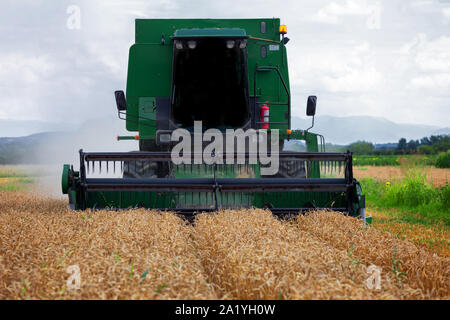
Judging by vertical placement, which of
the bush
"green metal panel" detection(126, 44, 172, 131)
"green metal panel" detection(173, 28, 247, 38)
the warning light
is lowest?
the bush

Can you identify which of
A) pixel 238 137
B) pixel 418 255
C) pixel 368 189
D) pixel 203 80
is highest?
pixel 203 80

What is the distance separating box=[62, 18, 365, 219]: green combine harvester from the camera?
5.98m

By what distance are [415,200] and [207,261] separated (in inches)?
349

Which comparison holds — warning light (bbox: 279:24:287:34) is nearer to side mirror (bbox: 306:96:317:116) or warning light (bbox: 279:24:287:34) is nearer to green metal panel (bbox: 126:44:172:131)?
side mirror (bbox: 306:96:317:116)

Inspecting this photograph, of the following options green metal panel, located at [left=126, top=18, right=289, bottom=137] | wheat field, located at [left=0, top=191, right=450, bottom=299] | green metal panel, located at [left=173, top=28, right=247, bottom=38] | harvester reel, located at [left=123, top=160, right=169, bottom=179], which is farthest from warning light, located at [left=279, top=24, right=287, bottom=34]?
wheat field, located at [left=0, top=191, right=450, bottom=299]

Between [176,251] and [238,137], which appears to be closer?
[176,251]

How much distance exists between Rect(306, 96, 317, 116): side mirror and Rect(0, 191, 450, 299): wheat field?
279cm

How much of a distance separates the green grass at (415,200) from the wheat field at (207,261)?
544cm

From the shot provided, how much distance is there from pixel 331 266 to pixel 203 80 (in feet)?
14.3

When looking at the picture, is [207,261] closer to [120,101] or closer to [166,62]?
[120,101]

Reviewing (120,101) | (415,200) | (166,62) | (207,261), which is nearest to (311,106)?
(166,62)
